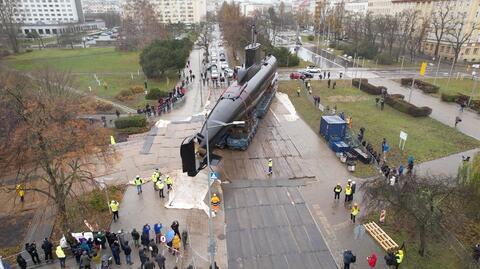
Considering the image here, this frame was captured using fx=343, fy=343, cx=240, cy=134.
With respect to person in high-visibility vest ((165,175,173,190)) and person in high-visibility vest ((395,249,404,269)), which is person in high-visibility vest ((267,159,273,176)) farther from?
person in high-visibility vest ((395,249,404,269))

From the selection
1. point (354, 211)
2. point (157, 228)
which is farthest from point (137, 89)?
point (354, 211)

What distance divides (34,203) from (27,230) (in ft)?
10.0

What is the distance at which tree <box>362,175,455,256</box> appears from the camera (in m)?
15.9

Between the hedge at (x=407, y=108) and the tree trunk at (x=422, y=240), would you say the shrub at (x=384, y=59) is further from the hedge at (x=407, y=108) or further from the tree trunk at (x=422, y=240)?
the tree trunk at (x=422, y=240)

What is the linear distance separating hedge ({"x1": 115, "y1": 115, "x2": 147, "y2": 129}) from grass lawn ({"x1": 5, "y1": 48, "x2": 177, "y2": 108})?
764 centimetres

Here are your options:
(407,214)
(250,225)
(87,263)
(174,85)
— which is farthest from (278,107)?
(87,263)

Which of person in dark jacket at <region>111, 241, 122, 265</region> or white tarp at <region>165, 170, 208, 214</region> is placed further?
white tarp at <region>165, 170, 208, 214</region>

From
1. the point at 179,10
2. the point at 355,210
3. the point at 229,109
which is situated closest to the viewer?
the point at 355,210

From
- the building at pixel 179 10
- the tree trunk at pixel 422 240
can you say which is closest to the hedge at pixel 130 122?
the tree trunk at pixel 422 240

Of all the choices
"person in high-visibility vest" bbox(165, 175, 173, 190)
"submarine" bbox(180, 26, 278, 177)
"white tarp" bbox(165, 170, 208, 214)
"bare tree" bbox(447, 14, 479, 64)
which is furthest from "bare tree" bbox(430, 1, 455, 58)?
"person in high-visibility vest" bbox(165, 175, 173, 190)

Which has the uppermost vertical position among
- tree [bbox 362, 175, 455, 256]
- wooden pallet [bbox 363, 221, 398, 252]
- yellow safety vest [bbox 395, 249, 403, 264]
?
tree [bbox 362, 175, 455, 256]

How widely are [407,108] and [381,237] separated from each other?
25291 millimetres

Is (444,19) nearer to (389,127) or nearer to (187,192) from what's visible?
(389,127)

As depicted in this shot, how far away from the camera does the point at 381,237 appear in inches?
741
